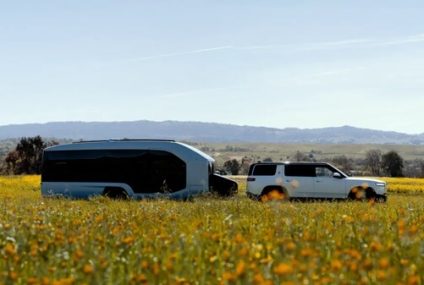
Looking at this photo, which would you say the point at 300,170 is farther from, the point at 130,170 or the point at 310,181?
the point at 130,170

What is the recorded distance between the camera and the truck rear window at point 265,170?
27.5m

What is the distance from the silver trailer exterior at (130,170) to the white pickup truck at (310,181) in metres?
1.37

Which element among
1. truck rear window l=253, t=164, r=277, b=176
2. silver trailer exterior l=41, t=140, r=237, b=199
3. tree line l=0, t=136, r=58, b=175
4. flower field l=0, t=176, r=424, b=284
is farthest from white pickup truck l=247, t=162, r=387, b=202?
tree line l=0, t=136, r=58, b=175

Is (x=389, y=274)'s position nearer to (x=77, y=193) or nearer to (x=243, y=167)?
(x=77, y=193)

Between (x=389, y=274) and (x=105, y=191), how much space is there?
23.5 meters

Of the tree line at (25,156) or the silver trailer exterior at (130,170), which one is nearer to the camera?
the silver trailer exterior at (130,170)

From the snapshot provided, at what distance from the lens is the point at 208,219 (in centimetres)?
898

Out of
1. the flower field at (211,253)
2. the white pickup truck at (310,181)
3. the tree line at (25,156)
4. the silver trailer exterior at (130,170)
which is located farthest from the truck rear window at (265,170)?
the tree line at (25,156)

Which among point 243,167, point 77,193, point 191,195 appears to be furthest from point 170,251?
point 243,167

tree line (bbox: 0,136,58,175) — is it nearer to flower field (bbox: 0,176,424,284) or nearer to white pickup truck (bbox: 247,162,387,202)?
white pickup truck (bbox: 247,162,387,202)

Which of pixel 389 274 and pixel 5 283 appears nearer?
pixel 389 274

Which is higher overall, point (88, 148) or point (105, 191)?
point (88, 148)

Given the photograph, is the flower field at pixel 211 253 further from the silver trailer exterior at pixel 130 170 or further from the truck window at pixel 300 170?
the truck window at pixel 300 170

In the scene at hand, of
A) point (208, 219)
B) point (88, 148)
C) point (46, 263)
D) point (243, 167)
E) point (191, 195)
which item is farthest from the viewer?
point (243, 167)
